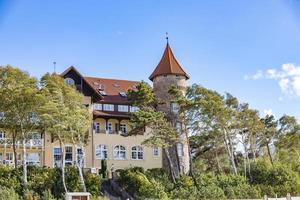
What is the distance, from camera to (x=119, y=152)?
1528 inches

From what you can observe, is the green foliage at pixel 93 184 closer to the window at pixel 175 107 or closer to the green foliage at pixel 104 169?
the green foliage at pixel 104 169

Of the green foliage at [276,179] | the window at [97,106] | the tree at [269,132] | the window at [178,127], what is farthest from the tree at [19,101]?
the tree at [269,132]

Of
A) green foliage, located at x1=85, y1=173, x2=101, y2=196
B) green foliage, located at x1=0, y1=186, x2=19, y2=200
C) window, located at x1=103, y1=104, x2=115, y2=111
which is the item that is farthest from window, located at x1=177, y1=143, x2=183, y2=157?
green foliage, located at x1=0, y1=186, x2=19, y2=200

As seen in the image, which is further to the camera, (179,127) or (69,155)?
(69,155)

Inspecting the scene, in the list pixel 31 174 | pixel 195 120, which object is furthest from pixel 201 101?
pixel 31 174

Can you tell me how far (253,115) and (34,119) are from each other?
53.9ft

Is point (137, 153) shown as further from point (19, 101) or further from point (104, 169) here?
point (19, 101)

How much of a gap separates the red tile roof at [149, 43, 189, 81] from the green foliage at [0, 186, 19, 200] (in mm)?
16202

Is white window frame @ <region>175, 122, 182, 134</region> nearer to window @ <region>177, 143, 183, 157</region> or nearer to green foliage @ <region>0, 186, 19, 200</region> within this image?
window @ <region>177, 143, 183, 157</region>

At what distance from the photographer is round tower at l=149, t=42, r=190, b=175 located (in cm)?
3722

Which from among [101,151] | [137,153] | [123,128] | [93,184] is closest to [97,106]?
[123,128]

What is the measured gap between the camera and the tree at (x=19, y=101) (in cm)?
2901

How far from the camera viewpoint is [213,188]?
32.1m

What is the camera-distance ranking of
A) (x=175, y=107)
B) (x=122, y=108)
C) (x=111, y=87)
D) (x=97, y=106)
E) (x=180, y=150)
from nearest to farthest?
1. (x=175, y=107)
2. (x=180, y=150)
3. (x=97, y=106)
4. (x=122, y=108)
5. (x=111, y=87)
